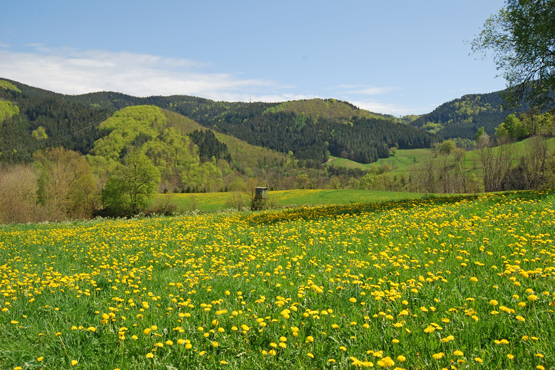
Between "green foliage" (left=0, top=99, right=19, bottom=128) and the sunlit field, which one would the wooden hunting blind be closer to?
the sunlit field

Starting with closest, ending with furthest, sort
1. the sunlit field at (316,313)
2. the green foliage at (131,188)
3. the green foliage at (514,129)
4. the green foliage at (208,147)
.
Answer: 1. the sunlit field at (316,313)
2. the green foliage at (131,188)
3. the green foliage at (514,129)
4. the green foliage at (208,147)

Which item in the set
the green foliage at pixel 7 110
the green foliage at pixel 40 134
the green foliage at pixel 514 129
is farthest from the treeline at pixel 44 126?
the green foliage at pixel 514 129

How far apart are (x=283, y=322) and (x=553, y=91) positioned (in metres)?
22.1

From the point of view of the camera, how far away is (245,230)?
11586 millimetres

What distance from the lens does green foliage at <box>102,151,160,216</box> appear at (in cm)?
4866

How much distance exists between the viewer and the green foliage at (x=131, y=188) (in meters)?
48.7

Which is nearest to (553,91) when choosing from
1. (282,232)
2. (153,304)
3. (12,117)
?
(282,232)

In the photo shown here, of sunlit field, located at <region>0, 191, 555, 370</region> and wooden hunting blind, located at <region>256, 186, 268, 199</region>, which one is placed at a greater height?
sunlit field, located at <region>0, 191, 555, 370</region>

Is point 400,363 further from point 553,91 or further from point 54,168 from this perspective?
point 54,168

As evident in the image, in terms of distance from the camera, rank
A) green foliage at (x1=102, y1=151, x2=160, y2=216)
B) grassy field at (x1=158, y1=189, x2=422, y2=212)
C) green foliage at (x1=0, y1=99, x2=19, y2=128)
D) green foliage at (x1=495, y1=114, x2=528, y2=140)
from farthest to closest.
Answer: green foliage at (x1=0, y1=99, x2=19, y2=128)
green foliage at (x1=495, y1=114, x2=528, y2=140)
green foliage at (x1=102, y1=151, x2=160, y2=216)
grassy field at (x1=158, y1=189, x2=422, y2=212)

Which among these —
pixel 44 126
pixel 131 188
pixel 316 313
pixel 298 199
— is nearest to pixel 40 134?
pixel 44 126

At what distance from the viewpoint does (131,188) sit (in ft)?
161

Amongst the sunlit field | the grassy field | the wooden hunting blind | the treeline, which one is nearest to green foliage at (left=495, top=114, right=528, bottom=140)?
the grassy field

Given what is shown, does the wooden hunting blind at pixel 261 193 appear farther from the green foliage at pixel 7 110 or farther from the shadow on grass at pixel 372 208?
the green foliage at pixel 7 110
